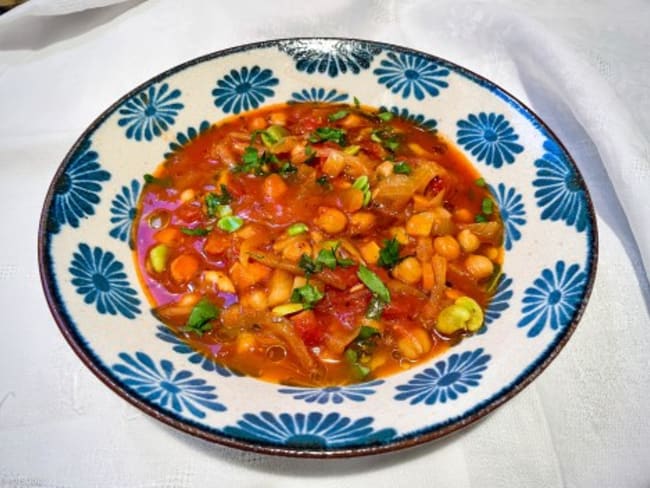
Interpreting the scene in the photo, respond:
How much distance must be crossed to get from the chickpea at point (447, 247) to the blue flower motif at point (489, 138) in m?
0.70

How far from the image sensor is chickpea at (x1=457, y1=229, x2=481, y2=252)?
11.4 feet

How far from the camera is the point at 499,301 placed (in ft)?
10.6

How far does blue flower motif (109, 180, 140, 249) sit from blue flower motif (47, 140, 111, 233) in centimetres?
11

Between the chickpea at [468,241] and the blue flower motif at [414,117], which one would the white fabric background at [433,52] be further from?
the blue flower motif at [414,117]

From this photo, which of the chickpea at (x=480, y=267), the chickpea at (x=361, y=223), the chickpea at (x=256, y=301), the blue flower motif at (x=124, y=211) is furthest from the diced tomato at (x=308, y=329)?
the blue flower motif at (x=124, y=211)

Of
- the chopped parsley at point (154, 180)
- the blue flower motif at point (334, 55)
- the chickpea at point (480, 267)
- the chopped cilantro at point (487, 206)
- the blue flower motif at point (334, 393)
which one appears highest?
the blue flower motif at point (334, 55)

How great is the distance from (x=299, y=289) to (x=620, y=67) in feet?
10.3

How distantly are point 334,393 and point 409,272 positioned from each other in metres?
0.75

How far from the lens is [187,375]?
2814mm

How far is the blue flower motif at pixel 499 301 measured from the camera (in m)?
3.14

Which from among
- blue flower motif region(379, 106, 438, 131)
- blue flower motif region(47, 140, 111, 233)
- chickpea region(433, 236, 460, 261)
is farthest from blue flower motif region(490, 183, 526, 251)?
blue flower motif region(47, 140, 111, 233)

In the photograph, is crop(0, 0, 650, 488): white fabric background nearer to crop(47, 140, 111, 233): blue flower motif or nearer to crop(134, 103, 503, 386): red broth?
crop(134, 103, 503, 386): red broth

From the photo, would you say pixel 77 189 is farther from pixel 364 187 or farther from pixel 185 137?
pixel 364 187

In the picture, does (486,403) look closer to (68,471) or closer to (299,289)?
(299,289)
